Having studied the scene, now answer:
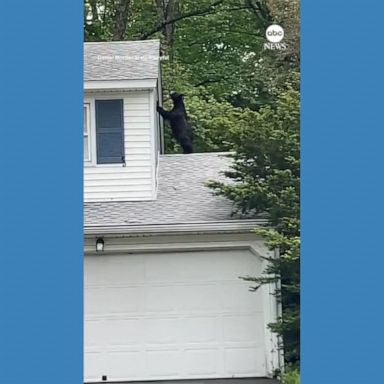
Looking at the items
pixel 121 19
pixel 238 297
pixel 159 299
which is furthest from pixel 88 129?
pixel 238 297

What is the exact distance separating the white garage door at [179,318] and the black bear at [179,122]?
1267 mm

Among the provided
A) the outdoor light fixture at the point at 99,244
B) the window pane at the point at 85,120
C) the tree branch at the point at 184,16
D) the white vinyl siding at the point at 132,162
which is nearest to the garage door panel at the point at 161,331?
the outdoor light fixture at the point at 99,244

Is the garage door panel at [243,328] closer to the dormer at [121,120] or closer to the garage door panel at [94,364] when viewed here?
the garage door panel at [94,364]

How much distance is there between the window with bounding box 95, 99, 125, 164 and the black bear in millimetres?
473

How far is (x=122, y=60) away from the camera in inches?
439

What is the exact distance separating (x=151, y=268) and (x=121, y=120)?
163 centimetres

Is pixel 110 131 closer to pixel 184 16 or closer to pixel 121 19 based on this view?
pixel 121 19

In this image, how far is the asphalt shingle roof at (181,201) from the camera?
443 inches

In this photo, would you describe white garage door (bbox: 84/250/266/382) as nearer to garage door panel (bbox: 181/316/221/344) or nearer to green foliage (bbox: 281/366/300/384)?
garage door panel (bbox: 181/316/221/344)

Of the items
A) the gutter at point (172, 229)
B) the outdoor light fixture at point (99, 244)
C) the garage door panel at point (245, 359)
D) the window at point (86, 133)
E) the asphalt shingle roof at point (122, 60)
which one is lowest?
the garage door panel at point (245, 359)

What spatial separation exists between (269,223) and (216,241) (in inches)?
30.4

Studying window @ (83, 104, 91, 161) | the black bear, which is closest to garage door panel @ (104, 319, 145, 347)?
window @ (83, 104, 91, 161)

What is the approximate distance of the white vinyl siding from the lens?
11.0 metres

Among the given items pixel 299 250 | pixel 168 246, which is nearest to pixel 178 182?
pixel 168 246
